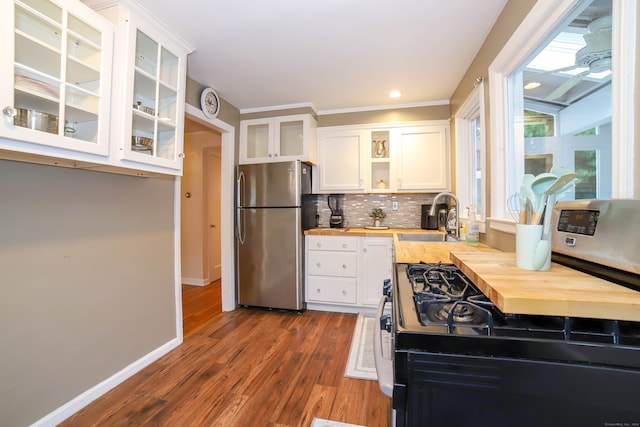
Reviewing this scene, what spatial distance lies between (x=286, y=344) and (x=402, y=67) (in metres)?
2.59

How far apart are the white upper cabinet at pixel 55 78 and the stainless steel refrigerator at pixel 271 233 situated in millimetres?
1676

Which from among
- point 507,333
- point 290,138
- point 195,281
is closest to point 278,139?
point 290,138

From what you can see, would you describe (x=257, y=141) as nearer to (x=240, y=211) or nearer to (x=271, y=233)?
(x=240, y=211)

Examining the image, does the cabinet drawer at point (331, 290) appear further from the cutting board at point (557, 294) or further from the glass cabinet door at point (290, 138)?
the cutting board at point (557, 294)

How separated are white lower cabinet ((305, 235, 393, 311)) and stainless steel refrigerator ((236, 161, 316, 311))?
0.45 feet

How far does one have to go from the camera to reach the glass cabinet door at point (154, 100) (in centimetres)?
164

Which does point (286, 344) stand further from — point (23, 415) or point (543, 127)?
point (543, 127)

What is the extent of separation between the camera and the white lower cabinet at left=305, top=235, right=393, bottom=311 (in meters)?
2.88

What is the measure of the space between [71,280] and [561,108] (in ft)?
8.81

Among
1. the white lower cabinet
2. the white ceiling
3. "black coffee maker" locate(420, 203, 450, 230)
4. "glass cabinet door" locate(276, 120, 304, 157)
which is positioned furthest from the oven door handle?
"glass cabinet door" locate(276, 120, 304, 157)

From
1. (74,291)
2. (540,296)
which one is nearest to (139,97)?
(74,291)

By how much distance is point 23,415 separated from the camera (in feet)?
4.36

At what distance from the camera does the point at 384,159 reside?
3.19 meters

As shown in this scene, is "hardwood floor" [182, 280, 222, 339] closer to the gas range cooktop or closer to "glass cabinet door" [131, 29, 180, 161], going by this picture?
"glass cabinet door" [131, 29, 180, 161]
